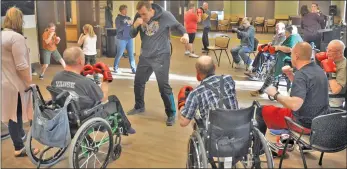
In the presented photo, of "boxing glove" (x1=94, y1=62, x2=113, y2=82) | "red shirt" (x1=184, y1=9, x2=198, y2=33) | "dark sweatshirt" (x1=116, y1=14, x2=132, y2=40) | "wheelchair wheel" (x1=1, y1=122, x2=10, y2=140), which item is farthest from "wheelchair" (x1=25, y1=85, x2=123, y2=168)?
"red shirt" (x1=184, y1=9, x2=198, y2=33)

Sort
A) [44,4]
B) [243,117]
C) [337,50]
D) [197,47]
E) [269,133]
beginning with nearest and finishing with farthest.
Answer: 1. [243,117]
2. [337,50]
3. [269,133]
4. [44,4]
5. [197,47]

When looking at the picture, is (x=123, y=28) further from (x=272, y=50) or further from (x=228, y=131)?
(x=228, y=131)

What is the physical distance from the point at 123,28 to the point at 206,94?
16.2ft

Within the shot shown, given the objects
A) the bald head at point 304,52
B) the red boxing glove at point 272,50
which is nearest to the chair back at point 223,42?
the red boxing glove at point 272,50

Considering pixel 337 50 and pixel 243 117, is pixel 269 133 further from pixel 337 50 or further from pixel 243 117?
pixel 243 117

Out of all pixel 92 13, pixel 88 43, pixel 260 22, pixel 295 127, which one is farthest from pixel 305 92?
pixel 260 22

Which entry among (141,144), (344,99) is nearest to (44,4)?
(141,144)

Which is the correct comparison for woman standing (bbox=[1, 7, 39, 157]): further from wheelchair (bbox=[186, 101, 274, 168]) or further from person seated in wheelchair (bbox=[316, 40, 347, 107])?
person seated in wheelchair (bbox=[316, 40, 347, 107])

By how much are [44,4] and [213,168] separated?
646 centimetres

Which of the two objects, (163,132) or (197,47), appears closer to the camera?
(163,132)

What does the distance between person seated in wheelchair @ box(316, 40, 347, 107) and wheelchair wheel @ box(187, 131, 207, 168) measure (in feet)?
5.27

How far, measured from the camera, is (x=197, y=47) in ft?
36.1

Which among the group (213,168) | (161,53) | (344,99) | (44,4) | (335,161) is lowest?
(335,161)

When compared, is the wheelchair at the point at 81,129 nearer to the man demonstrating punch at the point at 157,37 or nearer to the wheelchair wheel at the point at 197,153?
the wheelchair wheel at the point at 197,153
